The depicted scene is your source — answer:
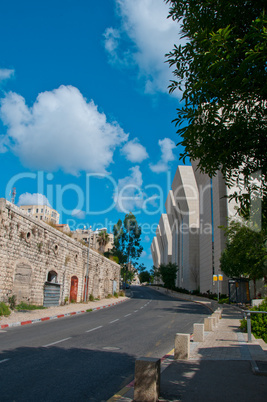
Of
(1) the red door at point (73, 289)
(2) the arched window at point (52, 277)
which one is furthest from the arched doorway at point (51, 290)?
(1) the red door at point (73, 289)

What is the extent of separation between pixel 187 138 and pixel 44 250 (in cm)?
1853

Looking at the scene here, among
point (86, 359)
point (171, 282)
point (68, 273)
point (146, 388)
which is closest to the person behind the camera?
point (146, 388)

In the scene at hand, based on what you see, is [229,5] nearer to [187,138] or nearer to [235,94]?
[235,94]

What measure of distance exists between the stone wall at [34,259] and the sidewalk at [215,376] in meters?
11.7

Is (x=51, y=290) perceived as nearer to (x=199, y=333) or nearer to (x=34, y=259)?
(x=34, y=259)

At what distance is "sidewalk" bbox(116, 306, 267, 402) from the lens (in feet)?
16.5

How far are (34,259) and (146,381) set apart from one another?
17254 millimetres

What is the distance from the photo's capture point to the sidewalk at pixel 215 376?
5019mm

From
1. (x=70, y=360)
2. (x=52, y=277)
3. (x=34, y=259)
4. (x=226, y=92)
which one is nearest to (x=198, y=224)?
(x=52, y=277)

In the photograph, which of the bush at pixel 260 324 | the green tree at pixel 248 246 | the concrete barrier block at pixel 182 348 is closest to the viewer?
the concrete barrier block at pixel 182 348

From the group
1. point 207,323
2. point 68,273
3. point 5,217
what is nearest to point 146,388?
point 207,323

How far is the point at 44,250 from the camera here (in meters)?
22.1

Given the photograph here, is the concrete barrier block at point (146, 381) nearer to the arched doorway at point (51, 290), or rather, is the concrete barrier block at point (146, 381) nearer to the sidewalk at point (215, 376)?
the sidewalk at point (215, 376)

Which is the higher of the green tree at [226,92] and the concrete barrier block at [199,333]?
the green tree at [226,92]
